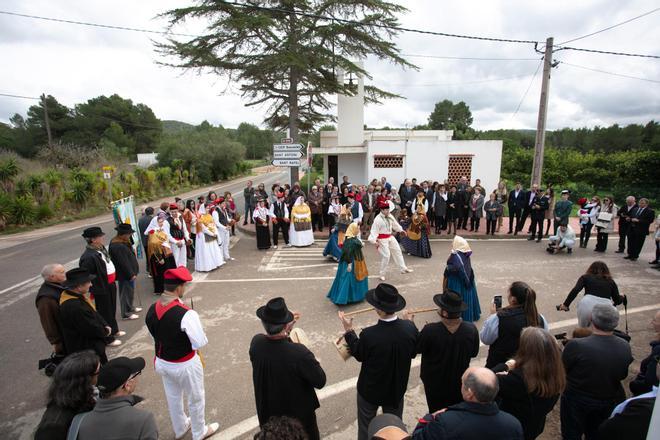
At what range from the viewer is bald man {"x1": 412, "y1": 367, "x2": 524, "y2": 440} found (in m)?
1.96

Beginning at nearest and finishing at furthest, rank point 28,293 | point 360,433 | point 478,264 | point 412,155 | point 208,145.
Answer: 1. point 360,433
2. point 28,293
3. point 478,264
4. point 412,155
5. point 208,145

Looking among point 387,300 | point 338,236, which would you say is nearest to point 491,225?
point 338,236

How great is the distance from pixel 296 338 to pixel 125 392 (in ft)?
4.44

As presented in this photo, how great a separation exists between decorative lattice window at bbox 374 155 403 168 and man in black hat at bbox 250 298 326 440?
14250 mm

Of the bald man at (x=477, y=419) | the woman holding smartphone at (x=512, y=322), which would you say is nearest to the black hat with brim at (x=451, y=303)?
the woman holding smartphone at (x=512, y=322)

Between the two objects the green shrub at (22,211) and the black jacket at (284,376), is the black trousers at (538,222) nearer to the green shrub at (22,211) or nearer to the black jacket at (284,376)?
the black jacket at (284,376)

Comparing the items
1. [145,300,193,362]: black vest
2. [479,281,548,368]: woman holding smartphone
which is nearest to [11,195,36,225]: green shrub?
[145,300,193,362]: black vest

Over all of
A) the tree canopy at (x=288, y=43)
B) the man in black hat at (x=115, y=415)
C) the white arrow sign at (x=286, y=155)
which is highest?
the tree canopy at (x=288, y=43)

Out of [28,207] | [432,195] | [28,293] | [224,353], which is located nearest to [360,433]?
[224,353]

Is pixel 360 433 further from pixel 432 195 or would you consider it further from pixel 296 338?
pixel 432 195

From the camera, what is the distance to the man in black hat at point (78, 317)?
3875 millimetres

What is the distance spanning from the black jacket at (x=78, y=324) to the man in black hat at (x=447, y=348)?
361 centimetres

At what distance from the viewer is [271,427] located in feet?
5.58

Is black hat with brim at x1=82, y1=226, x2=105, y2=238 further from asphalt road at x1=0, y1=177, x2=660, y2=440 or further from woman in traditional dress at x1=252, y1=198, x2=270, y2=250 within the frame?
woman in traditional dress at x1=252, y1=198, x2=270, y2=250
